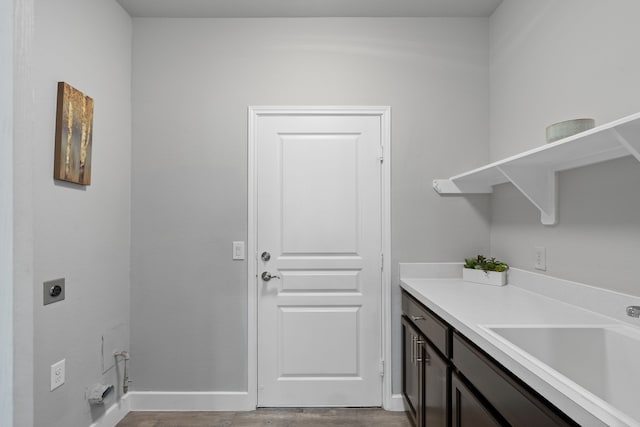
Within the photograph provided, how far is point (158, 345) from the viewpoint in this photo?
2408 millimetres

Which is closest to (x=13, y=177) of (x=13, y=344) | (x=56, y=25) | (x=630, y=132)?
(x=13, y=344)

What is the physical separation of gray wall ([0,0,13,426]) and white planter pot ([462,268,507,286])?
7.28 feet

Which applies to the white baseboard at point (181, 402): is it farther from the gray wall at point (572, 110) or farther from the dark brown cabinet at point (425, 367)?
the gray wall at point (572, 110)

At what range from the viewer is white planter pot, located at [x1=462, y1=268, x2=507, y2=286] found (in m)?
2.13

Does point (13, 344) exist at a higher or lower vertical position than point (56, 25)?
lower

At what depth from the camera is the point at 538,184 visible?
70.6 inches

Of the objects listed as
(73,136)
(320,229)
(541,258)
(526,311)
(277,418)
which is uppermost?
(73,136)

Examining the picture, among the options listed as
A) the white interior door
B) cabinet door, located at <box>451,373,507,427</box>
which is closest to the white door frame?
the white interior door

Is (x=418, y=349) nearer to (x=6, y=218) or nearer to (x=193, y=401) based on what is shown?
(x=193, y=401)

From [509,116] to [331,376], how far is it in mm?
1996

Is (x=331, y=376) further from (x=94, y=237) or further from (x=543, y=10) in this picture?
(x=543, y=10)

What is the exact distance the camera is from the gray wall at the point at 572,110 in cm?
140

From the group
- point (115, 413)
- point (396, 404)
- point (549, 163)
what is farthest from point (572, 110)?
point (115, 413)

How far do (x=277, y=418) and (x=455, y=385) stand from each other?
4.30ft
